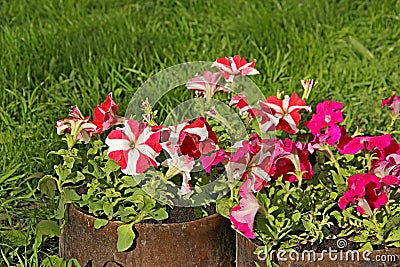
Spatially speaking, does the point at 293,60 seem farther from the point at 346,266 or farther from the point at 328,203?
the point at 346,266

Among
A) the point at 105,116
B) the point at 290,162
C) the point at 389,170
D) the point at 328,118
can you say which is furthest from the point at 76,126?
the point at 389,170

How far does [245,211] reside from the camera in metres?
1.87

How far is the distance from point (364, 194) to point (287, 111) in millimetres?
347

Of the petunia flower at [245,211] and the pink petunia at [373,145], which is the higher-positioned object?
the pink petunia at [373,145]

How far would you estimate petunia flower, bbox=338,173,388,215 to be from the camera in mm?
1915

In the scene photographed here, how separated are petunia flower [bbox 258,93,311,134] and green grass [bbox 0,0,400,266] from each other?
2.86ft

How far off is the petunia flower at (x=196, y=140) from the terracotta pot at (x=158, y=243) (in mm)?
167

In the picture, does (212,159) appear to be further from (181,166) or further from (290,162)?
(290,162)

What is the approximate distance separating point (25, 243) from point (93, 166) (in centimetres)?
39

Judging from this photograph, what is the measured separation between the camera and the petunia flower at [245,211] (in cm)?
185

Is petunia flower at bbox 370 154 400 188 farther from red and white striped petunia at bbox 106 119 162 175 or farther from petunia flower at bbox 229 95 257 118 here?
red and white striped petunia at bbox 106 119 162 175

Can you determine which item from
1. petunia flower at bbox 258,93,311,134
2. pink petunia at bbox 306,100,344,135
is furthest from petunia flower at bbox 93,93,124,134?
pink petunia at bbox 306,100,344,135

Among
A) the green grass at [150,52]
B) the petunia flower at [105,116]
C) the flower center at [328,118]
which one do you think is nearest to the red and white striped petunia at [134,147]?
the petunia flower at [105,116]

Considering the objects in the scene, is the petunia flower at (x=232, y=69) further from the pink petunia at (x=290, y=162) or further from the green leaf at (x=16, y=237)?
the green leaf at (x=16, y=237)
